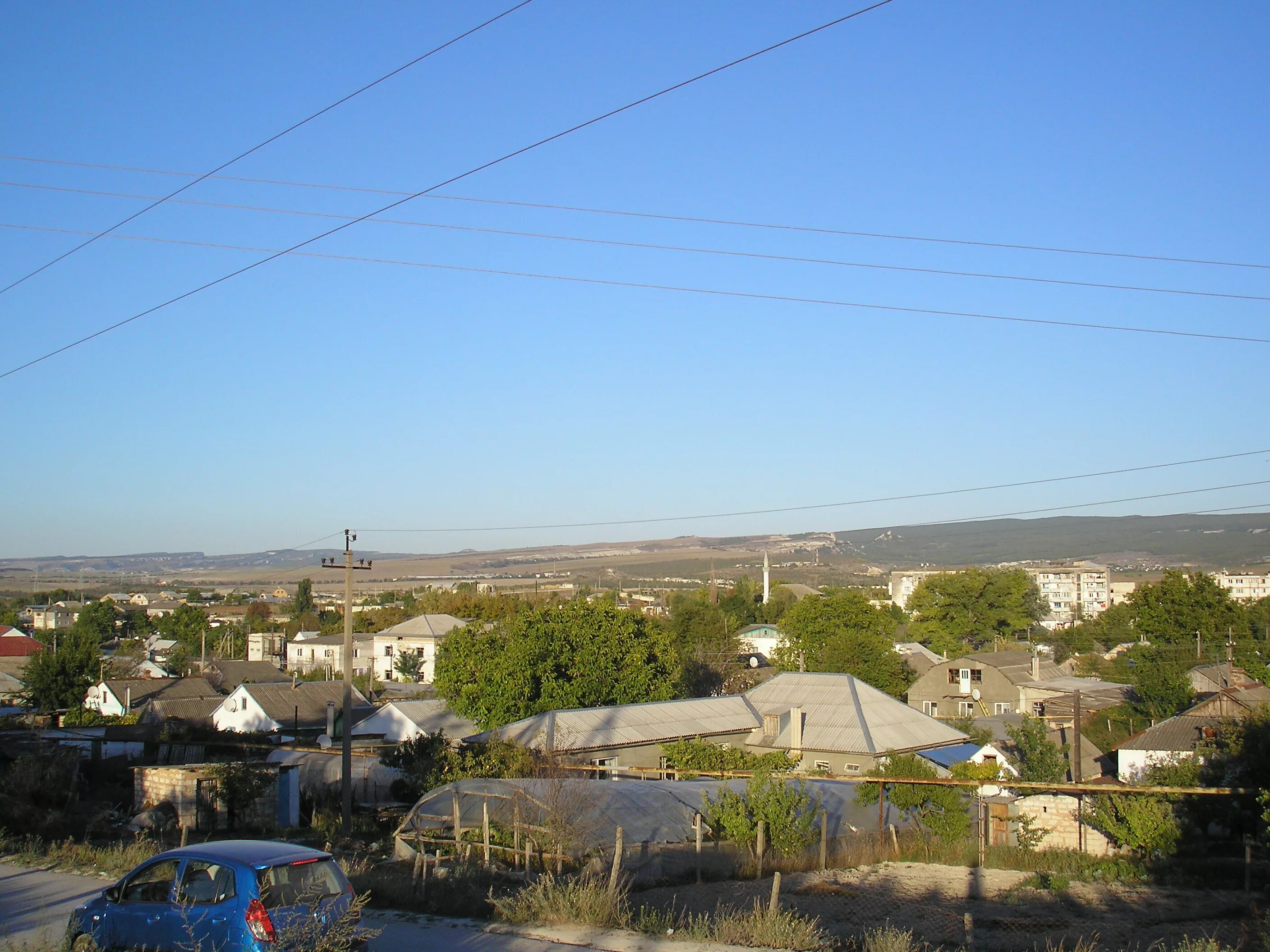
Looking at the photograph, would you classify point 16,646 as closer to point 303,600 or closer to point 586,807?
point 303,600

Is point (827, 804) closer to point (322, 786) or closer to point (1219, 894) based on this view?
point (1219, 894)

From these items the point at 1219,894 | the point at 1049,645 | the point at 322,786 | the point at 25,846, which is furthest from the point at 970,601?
the point at 25,846

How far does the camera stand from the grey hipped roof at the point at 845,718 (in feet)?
123

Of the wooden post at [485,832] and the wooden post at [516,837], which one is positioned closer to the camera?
the wooden post at [485,832]

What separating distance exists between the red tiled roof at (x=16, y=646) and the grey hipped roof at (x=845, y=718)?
69.8 metres

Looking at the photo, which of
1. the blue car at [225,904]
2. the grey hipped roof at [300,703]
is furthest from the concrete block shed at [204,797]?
the grey hipped roof at [300,703]

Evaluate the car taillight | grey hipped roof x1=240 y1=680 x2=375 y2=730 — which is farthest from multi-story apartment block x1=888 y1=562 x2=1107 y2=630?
the car taillight

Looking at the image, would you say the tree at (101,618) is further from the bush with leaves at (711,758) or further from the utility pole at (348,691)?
the bush with leaves at (711,758)

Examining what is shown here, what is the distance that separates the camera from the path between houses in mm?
10445

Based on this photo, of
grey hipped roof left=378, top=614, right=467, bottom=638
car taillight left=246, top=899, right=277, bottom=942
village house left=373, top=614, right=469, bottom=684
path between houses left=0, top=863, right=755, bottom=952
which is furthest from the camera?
grey hipped roof left=378, top=614, right=467, bottom=638

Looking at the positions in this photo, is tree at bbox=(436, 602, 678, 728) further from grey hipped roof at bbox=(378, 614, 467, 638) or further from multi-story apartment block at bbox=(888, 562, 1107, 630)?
multi-story apartment block at bbox=(888, 562, 1107, 630)

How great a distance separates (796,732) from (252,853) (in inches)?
1218

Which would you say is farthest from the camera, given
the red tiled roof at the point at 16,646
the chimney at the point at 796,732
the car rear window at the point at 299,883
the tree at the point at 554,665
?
the red tiled roof at the point at 16,646

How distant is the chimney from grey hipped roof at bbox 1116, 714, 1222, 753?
463 inches
